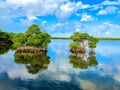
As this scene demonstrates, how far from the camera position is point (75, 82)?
33.7 meters

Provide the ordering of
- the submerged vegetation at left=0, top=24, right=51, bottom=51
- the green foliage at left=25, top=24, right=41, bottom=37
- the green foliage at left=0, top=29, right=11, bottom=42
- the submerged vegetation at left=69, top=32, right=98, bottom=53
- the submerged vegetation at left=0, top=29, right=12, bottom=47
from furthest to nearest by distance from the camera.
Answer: the submerged vegetation at left=0, top=29, right=12, bottom=47 < the green foliage at left=0, top=29, right=11, bottom=42 < the submerged vegetation at left=69, top=32, right=98, bottom=53 < the green foliage at left=25, top=24, right=41, bottom=37 < the submerged vegetation at left=0, top=24, right=51, bottom=51

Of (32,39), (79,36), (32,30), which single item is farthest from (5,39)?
(79,36)

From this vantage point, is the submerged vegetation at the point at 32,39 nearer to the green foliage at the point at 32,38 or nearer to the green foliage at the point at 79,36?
the green foliage at the point at 32,38

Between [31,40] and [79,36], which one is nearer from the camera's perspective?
[31,40]

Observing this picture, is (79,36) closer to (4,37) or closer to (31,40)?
(31,40)


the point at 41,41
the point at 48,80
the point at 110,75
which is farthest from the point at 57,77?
the point at 41,41

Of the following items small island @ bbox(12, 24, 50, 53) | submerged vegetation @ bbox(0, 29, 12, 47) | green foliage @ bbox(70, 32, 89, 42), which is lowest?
small island @ bbox(12, 24, 50, 53)

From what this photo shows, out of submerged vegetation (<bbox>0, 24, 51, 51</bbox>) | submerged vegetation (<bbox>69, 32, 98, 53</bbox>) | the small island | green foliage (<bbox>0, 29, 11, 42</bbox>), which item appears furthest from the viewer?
green foliage (<bbox>0, 29, 11, 42</bbox>)

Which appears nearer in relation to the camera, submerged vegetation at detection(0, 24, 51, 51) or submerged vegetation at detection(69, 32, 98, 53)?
submerged vegetation at detection(0, 24, 51, 51)

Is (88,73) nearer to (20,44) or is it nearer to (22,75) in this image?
(22,75)

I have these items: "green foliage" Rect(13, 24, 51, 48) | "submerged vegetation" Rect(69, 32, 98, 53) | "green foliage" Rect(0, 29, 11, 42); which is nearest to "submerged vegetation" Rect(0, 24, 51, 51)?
"green foliage" Rect(13, 24, 51, 48)

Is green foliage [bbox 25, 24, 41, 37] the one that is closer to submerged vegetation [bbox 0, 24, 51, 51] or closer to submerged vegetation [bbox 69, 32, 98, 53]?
submerged vegetation [bbox 0, 24, 51, 51]

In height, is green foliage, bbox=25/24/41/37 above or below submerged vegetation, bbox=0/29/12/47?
below

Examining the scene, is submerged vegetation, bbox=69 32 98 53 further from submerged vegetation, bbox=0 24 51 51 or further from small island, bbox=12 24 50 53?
small island, bbox=12 24 50 53
